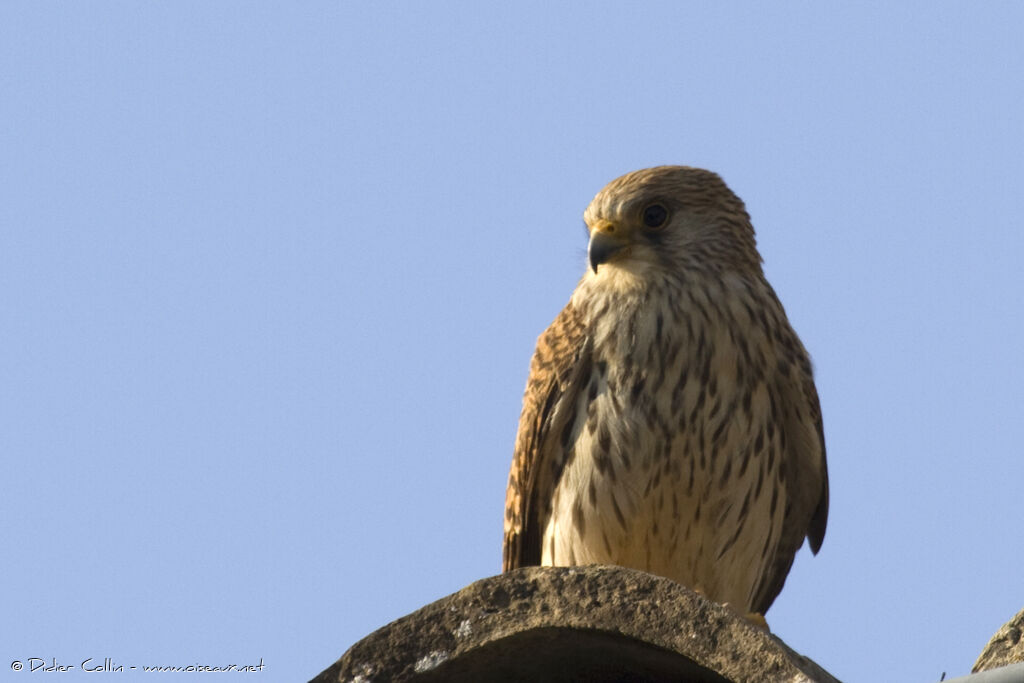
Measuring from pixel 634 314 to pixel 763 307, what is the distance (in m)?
0.50

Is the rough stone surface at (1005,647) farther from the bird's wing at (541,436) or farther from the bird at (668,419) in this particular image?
the bird's wing at (541,436)

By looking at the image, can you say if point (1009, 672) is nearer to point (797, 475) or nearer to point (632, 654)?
point (632, 654)

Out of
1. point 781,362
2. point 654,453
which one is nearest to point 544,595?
point 654,453

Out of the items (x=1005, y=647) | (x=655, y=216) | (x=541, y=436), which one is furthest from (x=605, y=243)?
(x=1005, y=647)

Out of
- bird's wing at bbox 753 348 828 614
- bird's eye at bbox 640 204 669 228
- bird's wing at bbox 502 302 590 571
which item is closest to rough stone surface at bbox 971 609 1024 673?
bird's wing at bbox 753 348 828 614

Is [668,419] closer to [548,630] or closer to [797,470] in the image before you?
[797,470]

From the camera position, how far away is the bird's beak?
Answer: 19.4 feet

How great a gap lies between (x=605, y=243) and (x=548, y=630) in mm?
2401

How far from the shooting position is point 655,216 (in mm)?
6082

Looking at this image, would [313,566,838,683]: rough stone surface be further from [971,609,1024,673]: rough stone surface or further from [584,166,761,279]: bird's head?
[584,166,761,279]: bird's head

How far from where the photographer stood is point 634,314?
579 centimetres

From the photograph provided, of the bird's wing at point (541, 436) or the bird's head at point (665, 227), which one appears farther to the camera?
the bird's head at point (665, 227)

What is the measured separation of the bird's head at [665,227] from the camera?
5957 millimetres

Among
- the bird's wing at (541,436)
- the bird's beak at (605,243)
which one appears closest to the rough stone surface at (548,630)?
the bird's wing at (541,436)
